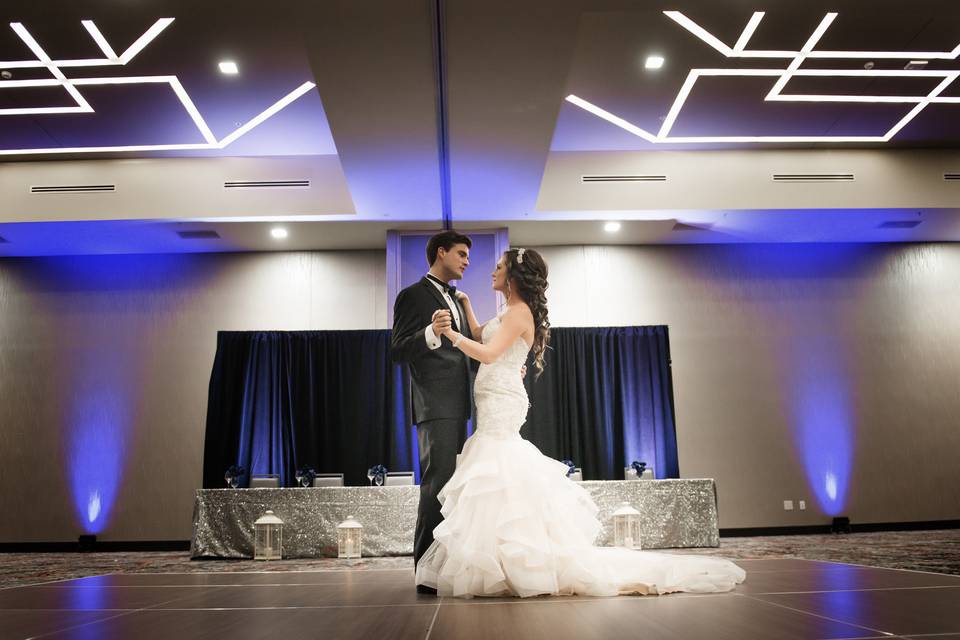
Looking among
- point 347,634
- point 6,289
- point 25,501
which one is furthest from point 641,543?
point 6,289

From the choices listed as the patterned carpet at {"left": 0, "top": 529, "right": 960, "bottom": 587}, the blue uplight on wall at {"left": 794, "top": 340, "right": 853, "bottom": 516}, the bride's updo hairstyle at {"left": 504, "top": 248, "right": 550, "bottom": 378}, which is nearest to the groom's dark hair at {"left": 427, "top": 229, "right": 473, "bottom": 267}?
the bride's updo hairstyle at {"left": 504, "top": 248, "right": 550, "bottom": 378}

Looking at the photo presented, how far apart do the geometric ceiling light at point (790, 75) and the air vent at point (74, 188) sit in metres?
5.10

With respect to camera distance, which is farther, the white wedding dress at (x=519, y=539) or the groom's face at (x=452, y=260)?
the groom's face at (x=452, y=260)

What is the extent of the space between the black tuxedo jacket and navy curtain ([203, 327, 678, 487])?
534cm

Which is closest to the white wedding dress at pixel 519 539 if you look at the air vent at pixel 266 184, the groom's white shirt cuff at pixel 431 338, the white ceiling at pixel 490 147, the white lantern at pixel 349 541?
the groom's white shirt cuff at pixel 431 338

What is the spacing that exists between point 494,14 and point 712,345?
5.68 m

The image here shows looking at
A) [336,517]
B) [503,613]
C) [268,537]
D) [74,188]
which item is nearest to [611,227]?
[336,517]

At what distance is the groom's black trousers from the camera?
287cm

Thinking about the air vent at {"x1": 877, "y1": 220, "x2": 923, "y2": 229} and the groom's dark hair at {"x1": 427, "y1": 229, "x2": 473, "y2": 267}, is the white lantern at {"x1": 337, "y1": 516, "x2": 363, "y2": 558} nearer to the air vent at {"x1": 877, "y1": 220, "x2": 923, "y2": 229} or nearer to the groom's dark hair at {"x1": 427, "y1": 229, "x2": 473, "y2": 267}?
the groom's dark hair at {"x1": 427, "y1": 229, "x2": 473, "y2": 267}

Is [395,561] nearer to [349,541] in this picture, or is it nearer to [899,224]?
[349,541]

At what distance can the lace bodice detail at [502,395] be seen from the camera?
2996 millimetres

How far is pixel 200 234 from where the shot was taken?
8250 millimetres

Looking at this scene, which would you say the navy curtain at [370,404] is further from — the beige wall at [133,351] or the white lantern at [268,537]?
the white lantern at [268,537]

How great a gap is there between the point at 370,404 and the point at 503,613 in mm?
6546
